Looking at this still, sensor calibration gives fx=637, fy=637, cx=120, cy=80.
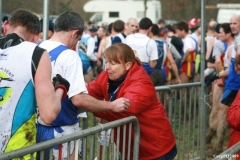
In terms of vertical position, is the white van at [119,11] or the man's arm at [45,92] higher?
the man's arm at [45,92]

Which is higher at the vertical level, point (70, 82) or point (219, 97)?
point (70, 82)

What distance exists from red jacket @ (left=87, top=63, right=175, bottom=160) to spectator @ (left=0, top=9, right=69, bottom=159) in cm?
97

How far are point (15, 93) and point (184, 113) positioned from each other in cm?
393

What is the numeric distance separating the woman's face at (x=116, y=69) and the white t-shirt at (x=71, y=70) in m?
0.55

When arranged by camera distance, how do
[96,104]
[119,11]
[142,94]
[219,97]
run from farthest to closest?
[119,11]
[219,97]
[142,94]
[96,104]

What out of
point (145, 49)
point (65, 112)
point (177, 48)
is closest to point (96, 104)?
point (65, 112)

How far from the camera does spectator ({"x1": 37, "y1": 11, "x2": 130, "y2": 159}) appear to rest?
4879mm

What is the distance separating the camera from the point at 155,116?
5.46m

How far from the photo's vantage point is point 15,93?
4309mm

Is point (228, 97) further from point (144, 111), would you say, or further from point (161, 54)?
point (144, 111)

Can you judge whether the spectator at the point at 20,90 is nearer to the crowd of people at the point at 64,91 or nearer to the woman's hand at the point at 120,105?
the crowd of people at the point at 64,91

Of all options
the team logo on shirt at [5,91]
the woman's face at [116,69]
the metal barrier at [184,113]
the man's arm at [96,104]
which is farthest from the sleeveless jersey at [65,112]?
the metal barrier at [184,113]

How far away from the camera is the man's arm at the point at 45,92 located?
4168mm

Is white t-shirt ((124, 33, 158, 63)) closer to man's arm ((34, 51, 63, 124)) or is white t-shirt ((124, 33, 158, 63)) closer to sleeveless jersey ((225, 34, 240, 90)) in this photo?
sleeveless jersey ((225, 34, 240, 90))
